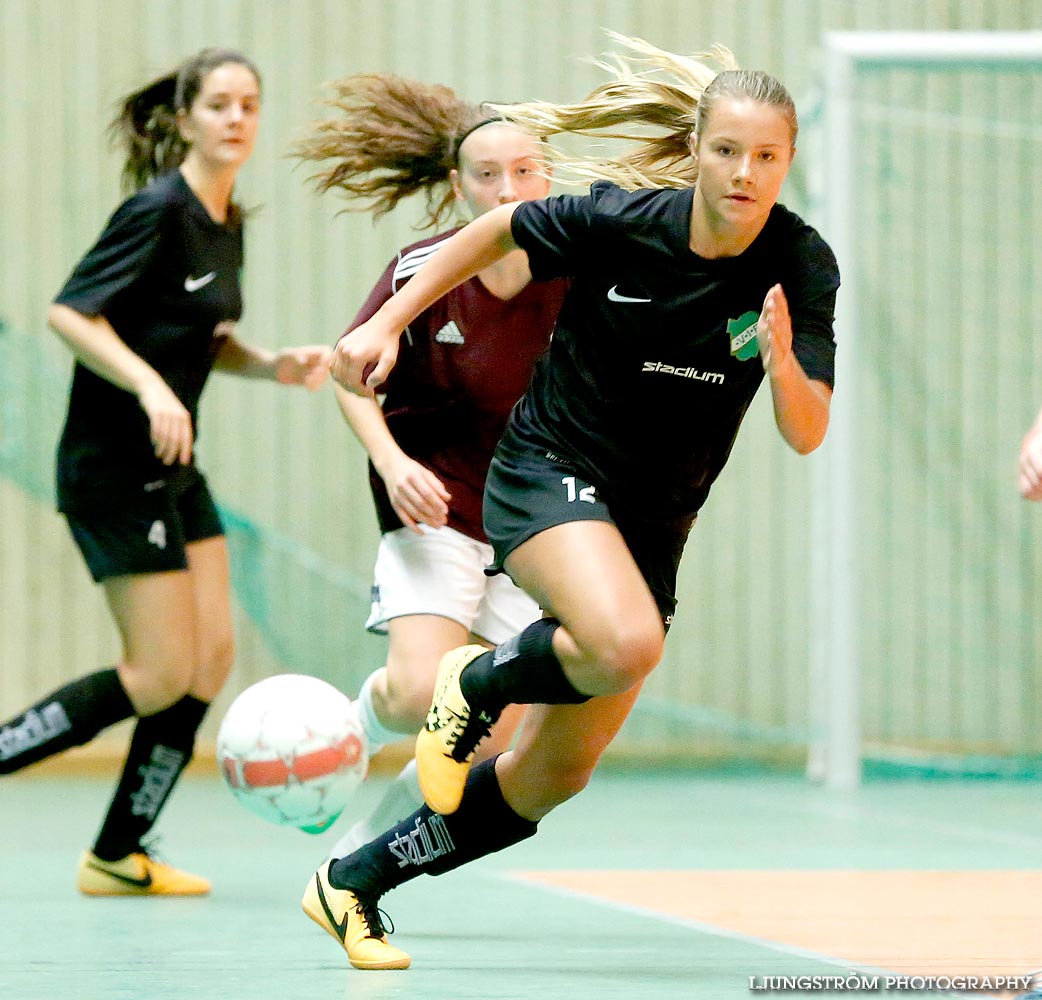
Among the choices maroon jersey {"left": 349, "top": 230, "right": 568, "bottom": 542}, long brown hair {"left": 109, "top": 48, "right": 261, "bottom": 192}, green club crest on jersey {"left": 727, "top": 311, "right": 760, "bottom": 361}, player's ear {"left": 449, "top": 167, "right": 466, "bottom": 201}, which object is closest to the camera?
green club crest on jersey {"left": 727, "top": 311, "right": 760, "bottom": 361}

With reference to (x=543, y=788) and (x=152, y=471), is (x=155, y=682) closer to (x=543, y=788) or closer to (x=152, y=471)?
(x=152, y=471)

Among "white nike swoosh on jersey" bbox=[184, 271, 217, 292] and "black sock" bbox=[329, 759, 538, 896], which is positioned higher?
"white nike swoosh on jersey" bbox=[184, 271, 217, 292]

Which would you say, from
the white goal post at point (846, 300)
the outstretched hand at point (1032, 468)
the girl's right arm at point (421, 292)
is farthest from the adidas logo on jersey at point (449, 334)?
the white goal post at point (846, 300)

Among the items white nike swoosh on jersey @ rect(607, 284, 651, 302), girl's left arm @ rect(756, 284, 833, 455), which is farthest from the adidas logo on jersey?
girl's left arm @ rect(756, 284, 833, 455)

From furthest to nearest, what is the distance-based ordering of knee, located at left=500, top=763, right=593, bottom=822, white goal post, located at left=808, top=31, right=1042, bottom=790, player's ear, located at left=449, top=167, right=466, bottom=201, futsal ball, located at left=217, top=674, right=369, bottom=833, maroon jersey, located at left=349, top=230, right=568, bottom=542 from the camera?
white goal post, located at left=808, top=31, right=1042, bottom=790 → player's ear, located at left=449, top=167, right=466, bottom=201 → maroon jersey, located at left=349, top=230, right=568, bottom=542 → futsal ball, located at left=217, top=674, right=369, bottom=833 → knee, located at left=500, top=763, right=593, bottom=822

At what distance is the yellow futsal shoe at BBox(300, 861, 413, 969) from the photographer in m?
2.98

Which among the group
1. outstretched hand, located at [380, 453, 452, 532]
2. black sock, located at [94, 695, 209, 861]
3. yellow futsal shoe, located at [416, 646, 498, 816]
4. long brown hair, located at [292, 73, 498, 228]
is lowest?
black sock, located at [94, 695, 209, 861]

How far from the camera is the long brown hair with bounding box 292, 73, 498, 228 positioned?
391 cm

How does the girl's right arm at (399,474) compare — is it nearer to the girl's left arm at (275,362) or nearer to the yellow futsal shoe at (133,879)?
the girl's left arm at (275,362)

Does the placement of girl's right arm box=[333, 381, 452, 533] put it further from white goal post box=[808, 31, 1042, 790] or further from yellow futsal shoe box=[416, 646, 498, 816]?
white goal post box=[808, 31, 1042, 790]

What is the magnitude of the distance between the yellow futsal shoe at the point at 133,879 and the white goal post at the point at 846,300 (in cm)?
A: 336

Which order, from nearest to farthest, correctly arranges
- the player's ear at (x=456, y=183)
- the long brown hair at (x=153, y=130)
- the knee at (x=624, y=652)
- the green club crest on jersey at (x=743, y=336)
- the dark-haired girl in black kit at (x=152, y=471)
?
the knee at (x=624, y=652) → the green club crest on jersey at (x=743, y=336) → the player's ear at (x=456, y=183) → the dark-haired girl in black kit at (x=152, y=471) → the long brown hair at (x=153, y=130)

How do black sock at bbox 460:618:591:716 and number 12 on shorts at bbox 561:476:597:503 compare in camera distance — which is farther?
number 12 on shorts at bbox 561:476:597:503

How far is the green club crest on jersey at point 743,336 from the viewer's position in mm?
2840
